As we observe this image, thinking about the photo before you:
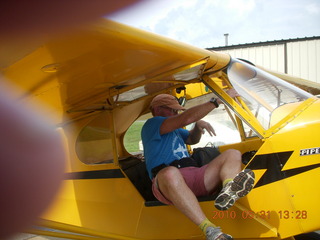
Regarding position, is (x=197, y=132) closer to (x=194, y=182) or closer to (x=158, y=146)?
(x=158, y=146)

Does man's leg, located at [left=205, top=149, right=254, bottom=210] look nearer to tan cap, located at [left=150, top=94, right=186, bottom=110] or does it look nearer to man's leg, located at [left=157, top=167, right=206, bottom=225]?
man's leg, located at [left=157, top=167, right=206, bottom=225]

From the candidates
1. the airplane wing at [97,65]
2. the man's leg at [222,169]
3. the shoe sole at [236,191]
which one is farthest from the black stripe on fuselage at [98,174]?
the shoe sole at [236,191]

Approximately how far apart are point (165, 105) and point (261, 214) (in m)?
1.30

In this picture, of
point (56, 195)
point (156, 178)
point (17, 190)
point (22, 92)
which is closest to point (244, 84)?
point (156, 178)

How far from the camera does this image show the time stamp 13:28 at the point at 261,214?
2.43m

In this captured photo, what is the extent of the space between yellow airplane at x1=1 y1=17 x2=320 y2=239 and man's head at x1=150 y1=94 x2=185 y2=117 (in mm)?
132

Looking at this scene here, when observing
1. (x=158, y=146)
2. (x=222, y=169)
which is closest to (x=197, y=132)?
(x=158, y=146)

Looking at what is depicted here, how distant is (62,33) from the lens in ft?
5.40

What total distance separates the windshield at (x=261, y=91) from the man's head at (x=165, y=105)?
0.58 metres

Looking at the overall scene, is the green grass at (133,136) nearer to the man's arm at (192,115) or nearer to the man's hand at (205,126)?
the man's hand at (205,126)

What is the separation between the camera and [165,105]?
3.16 metres

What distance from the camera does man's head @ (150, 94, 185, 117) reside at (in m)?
3.14

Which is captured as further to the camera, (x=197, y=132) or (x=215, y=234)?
(x=197, y=132)

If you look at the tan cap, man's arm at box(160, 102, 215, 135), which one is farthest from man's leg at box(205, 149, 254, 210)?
the tan cap
